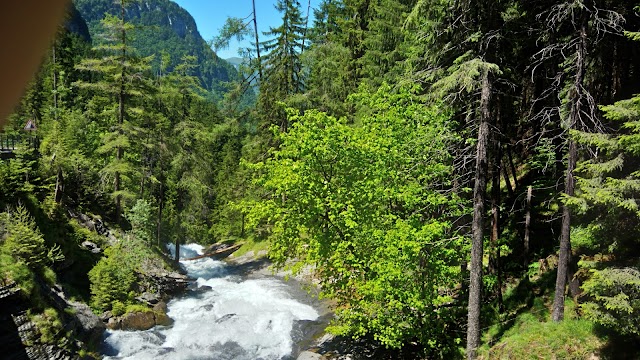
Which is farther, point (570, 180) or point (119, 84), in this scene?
point (119, 84)

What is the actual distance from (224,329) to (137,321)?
374cm

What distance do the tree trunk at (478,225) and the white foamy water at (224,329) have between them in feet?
23.4

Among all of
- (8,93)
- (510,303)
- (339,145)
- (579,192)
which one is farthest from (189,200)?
(8,93)

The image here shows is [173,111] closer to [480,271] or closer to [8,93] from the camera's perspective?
[480,271]

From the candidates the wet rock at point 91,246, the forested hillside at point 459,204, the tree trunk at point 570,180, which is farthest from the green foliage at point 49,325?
the tree trunk at point 570,180

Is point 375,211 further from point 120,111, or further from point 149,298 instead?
point 120,111

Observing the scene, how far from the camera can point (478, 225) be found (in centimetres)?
1240

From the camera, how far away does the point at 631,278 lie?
9.04 metres

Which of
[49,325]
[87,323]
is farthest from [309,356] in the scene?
[49,325]

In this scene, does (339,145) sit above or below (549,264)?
above

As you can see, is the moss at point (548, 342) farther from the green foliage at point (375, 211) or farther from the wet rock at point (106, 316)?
the wet rock at point (106, 316)

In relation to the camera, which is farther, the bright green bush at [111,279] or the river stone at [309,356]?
the bright green bush at [111,279]

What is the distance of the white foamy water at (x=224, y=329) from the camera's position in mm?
15992

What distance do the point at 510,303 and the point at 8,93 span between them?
50.4 feet
